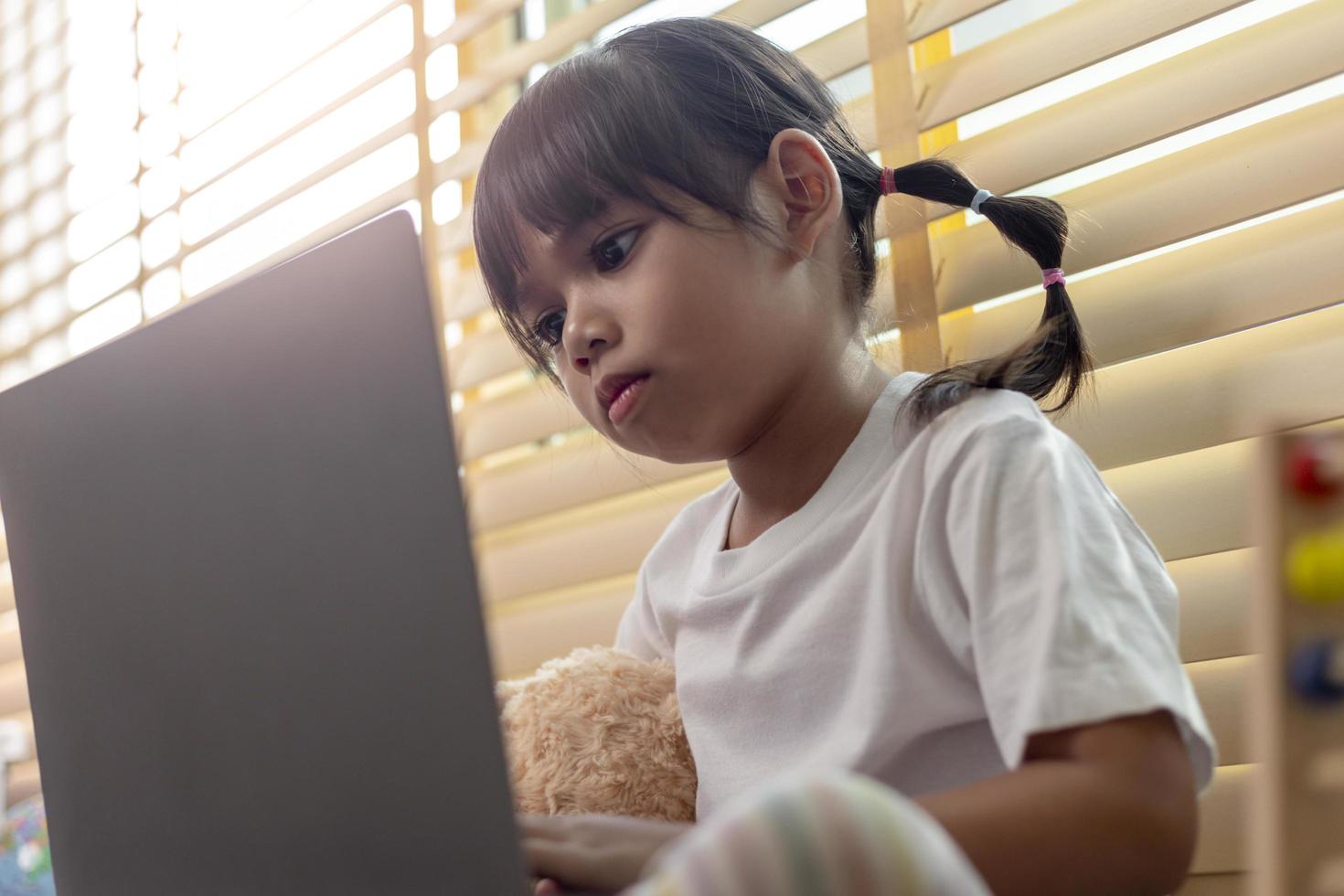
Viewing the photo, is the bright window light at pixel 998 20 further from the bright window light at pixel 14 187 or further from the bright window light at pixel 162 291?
the bright window light at pixel 14 187

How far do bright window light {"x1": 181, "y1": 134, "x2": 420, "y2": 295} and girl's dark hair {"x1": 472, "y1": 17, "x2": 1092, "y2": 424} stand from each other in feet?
2.33

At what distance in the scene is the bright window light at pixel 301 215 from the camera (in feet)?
5.46

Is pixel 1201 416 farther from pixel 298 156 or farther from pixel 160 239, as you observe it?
pixel 160 239

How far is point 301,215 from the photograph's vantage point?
1.81 m

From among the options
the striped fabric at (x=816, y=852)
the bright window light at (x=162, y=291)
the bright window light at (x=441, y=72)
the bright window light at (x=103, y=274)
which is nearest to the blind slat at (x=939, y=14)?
the bright window light at (x=441, y=72)

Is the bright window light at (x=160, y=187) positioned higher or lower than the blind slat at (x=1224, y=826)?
higher

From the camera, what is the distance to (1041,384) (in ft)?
2.75

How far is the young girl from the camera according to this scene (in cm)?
58

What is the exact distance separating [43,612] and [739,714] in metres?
0.48

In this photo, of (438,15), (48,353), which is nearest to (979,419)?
(438,15)

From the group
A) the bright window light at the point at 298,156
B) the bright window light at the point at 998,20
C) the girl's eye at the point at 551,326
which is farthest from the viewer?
the bright window light at the point at 298,156

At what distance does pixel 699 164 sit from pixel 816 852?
627 millimetres

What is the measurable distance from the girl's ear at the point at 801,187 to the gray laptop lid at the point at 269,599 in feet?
1.41

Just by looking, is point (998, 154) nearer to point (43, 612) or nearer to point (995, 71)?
point (995, 71)
